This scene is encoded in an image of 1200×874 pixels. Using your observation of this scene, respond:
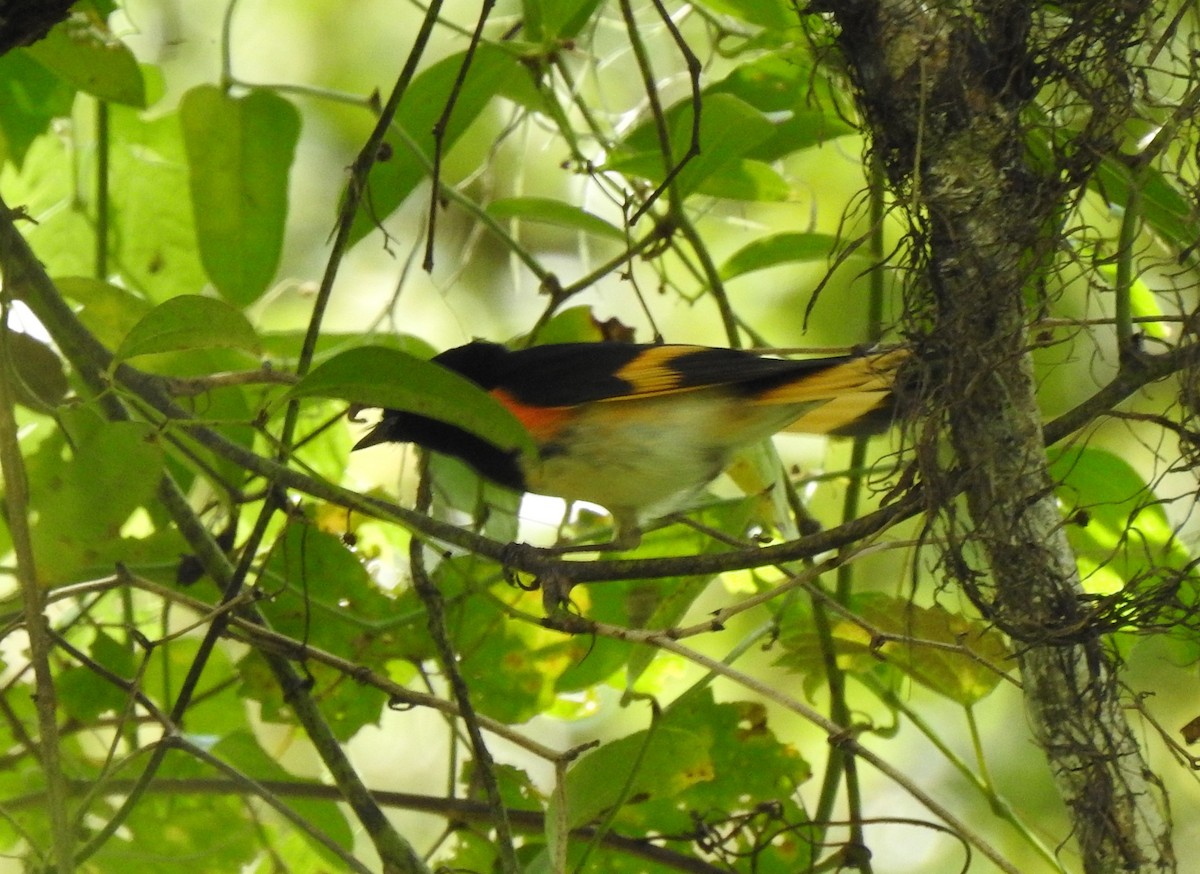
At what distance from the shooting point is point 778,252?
189cm

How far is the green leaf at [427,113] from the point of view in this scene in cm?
181

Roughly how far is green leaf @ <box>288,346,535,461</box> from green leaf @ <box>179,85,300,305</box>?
838 millimetres

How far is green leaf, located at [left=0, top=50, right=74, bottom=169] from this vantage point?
6.18 feet

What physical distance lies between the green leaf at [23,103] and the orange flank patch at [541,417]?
2.70 ft

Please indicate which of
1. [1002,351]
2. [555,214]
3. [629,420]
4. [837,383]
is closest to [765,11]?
[555,214]

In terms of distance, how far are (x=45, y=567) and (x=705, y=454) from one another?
99 centimetres

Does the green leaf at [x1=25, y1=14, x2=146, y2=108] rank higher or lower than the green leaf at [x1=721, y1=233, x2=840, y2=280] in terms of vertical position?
higher

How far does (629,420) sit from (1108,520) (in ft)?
2.38

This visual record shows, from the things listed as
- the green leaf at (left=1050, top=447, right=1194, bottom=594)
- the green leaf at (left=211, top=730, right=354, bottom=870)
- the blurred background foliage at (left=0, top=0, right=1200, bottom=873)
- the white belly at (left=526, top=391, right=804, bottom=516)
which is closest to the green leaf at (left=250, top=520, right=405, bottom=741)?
the blurred background foliage at (left=0, top=0, right=1200, bottom=873)

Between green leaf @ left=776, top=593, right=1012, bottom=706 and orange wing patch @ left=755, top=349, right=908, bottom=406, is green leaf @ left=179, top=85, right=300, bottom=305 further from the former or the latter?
green leaf @ left=776, top=593, right=1012, bottom=706

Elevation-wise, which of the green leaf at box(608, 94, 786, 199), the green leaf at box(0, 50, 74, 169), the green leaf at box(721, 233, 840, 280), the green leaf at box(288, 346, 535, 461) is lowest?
the green leaf at box(288, 346, 535, 461)

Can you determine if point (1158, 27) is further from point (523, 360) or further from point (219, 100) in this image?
point (219, 100)

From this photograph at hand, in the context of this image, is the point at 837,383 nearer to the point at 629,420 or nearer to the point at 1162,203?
the point at 629,420

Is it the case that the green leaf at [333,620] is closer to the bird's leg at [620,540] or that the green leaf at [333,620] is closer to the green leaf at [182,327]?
the bird's leg at [620,540]
